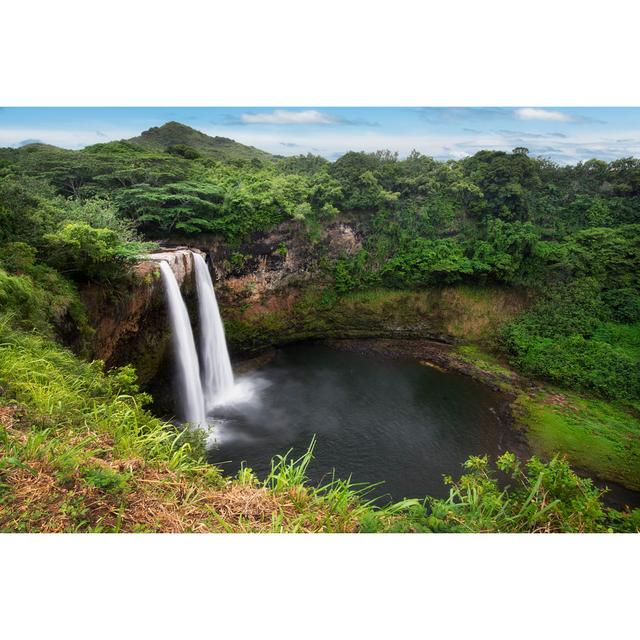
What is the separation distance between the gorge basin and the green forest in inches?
43.2

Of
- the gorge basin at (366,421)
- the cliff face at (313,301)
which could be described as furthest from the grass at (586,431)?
the cliff face at (313,301)

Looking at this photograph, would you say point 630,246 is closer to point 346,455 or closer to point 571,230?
point 571,230

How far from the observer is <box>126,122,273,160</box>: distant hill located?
2027cm

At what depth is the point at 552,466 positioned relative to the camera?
10.9 feet

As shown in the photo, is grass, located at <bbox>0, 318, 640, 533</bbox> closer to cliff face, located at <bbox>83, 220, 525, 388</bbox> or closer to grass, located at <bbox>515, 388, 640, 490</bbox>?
grass, located at <bbox>515, 388, 640, 490</bbox>

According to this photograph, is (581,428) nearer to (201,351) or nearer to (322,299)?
(322,299)

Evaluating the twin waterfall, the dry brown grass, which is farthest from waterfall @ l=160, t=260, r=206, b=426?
the dry brown grass

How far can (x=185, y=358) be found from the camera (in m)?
11.3

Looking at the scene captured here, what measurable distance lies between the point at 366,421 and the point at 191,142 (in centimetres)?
1856

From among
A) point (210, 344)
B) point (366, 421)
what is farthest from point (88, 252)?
point (366, 421)

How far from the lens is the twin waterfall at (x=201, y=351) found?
35.6ft

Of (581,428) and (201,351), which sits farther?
(201,351)

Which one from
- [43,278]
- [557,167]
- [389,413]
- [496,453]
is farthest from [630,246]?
[43,278]

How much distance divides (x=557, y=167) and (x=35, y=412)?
23070mm
